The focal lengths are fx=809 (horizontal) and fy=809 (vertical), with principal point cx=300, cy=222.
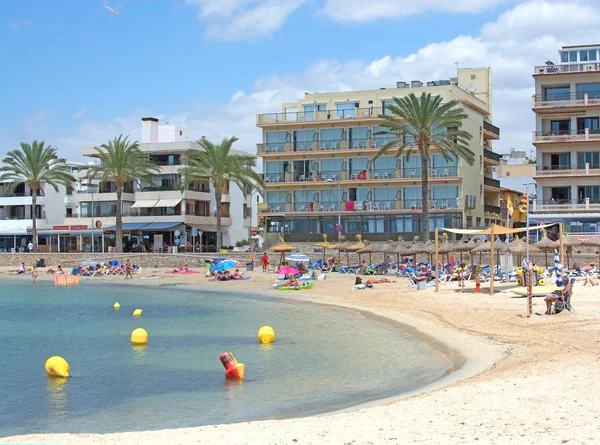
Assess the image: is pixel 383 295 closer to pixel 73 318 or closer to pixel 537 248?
pixel 537 248

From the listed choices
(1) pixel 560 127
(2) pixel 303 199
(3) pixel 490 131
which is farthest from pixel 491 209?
(2) pixel 303 199

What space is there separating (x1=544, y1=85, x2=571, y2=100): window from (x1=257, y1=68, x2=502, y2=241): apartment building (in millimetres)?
7296

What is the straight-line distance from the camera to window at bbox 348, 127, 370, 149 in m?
73.1

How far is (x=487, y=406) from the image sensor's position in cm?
1334

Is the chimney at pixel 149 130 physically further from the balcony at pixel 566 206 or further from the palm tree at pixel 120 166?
the balcony at pixel 566 206

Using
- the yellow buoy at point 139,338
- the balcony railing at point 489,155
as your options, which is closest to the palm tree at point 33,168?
the balcony railing at point 489,155

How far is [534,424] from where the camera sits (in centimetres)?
1175

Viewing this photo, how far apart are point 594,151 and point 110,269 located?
41.3 meters

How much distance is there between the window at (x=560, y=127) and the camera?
226 feet

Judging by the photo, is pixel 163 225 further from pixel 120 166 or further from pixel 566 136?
pixel 566 136

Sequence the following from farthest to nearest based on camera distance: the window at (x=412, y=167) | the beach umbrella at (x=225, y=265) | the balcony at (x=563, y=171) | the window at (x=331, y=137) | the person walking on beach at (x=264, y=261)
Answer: the window at (x=331, y=137) → the window at (x=412, y=167) → the balcony at (x=563, y=171) → the person walking on beach at (x=264, y=261) → the beach umbrella at (x=225, y=265)

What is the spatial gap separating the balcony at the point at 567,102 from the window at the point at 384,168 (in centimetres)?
1299

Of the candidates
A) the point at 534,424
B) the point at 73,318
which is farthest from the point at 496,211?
the point at 534,424

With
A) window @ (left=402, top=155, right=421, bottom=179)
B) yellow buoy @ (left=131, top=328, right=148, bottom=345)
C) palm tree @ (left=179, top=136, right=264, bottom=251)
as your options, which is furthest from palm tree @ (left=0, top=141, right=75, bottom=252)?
yellow buoy @ (left=131, top=328, right=148, bottom=345)
